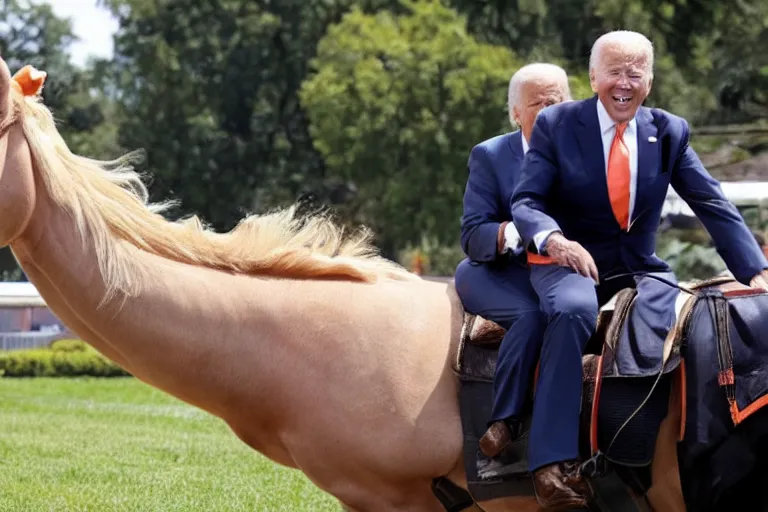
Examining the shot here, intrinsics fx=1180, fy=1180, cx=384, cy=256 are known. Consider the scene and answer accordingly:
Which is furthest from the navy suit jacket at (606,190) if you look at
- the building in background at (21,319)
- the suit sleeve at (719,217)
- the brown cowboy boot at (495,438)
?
the building in background at (21,319)

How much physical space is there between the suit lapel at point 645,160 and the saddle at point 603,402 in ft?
1.17

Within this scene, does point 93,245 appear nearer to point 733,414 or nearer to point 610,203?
point 610,203

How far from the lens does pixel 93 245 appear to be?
4.74 metres

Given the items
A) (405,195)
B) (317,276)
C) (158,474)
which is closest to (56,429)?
(158,474)

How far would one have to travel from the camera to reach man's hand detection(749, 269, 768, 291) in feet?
15.1

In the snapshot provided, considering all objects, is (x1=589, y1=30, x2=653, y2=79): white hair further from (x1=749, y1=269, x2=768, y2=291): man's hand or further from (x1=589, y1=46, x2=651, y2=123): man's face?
(x1=749, y1=269, x2=768, y2=291): man's hand

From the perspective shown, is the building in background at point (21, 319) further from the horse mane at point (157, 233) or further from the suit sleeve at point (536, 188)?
the suit sleeve at point (536, 188)

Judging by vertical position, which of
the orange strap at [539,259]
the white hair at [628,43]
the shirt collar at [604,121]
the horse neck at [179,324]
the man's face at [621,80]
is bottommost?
the horse neck at [179,324]

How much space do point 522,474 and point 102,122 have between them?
60.8 meters

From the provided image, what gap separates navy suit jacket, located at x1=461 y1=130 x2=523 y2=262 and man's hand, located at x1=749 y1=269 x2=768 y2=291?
1.08 m

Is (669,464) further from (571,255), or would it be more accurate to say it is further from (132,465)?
(132,465)

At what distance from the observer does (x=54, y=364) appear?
23812 millimetres

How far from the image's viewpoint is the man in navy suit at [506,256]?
15.1 ft

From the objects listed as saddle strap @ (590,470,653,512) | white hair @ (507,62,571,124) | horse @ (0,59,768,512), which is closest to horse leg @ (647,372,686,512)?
horse @ (0,59,768,512)
